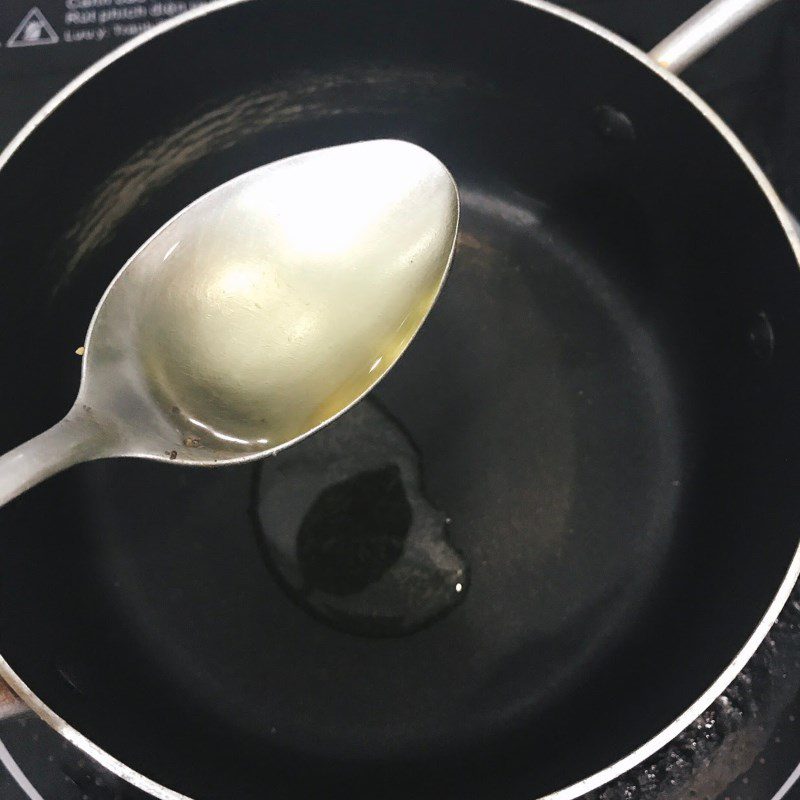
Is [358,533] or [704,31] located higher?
[704,31]

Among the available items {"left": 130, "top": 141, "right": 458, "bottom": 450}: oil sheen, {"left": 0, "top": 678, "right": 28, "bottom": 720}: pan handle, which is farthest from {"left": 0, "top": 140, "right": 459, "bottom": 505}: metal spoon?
{"left": 0, "top": 678, "right": 28, "bottom": 720}: pan handle

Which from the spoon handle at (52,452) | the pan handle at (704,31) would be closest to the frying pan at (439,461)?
the pan handle at (704,31)

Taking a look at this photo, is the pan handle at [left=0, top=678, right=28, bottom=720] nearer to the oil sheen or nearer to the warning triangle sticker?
the oil sheen

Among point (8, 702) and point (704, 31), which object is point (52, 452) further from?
point (704, 31)

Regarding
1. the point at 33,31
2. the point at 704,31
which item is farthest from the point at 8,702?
the point at 704,31

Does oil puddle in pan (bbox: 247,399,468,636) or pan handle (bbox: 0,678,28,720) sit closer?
pan handle (bbox: 0,678,28,720)

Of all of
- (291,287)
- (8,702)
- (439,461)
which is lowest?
(8,702)

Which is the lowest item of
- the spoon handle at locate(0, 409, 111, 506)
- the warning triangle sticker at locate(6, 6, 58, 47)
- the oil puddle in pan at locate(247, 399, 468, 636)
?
the oil puddle in pan at locate(247, 399, 468, 636)
